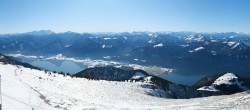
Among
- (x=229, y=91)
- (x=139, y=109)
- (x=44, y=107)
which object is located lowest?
(x=229, y=91)

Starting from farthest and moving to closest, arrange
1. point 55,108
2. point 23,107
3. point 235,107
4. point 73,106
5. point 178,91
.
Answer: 1. point 178,91
2. point 235,107
3. point 73,106
4. point 55,108
5. point 23,107

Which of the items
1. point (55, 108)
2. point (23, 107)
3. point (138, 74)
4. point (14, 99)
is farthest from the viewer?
point (138, 74)

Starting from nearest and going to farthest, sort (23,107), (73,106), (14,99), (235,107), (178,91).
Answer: (23,107), (14,99), (73,106), (235,107), (178,91)

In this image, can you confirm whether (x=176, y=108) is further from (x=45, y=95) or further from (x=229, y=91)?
(x=229, y=91)

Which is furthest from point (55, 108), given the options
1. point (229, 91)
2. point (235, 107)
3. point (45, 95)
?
point (229, 91)

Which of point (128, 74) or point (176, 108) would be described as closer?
point (176, 108)

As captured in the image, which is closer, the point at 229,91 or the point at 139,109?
the point at 139,109

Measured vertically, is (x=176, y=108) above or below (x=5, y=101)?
below

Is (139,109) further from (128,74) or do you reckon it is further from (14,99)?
(128,74)

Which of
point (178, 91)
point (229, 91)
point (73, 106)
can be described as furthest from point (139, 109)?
point (229, 91)
